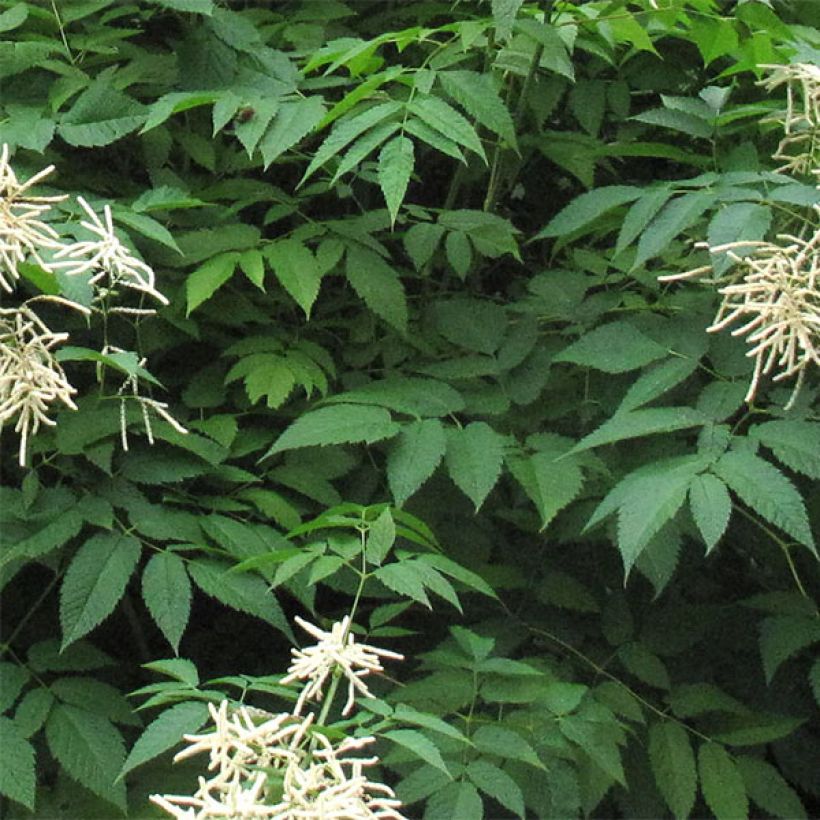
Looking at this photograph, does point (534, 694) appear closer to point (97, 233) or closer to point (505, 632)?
point (505, 632)

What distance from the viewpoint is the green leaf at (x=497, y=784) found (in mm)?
1425

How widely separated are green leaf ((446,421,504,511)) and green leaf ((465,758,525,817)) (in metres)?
0.30

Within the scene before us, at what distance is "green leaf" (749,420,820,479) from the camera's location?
1.47m

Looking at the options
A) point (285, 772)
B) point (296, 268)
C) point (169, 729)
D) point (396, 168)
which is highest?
point (396, 168)

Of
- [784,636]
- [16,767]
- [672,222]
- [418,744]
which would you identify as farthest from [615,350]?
[16,767]

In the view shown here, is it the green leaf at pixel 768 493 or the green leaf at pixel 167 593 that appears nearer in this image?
the green leaf at pixel 768 493

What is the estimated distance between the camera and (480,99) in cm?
168

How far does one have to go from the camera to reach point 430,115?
5.31 ft

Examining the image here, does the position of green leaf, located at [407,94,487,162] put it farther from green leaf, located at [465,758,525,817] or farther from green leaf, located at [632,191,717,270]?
green leaf, located at [465,758,525,817]

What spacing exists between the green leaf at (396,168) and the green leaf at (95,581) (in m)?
0.52

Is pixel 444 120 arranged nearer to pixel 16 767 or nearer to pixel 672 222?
pixel 672 222

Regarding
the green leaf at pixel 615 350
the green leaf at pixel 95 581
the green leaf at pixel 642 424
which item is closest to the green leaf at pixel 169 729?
the green leaf at pixel 95 581

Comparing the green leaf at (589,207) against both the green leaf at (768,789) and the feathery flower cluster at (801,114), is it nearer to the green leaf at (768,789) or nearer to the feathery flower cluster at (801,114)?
the feathery flower cluster at (801,114)

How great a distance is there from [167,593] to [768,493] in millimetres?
694
